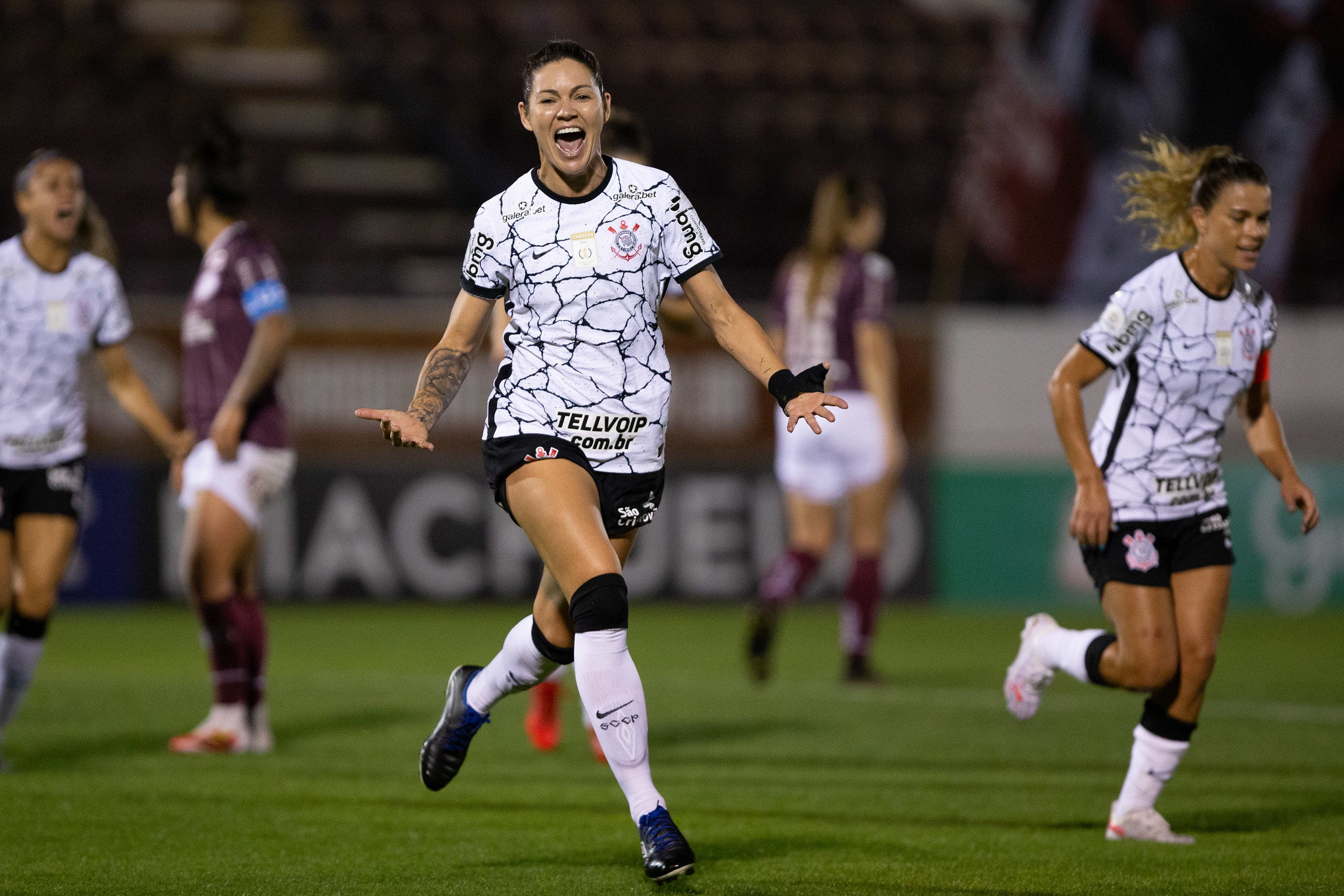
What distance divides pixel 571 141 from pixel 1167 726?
2509mm

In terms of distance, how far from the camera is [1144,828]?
4914mm

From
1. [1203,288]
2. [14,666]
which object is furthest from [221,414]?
[1203,288]

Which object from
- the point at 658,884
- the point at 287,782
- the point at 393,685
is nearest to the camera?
the point at 658,884

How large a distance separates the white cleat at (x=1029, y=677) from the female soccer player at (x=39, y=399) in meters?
3.39

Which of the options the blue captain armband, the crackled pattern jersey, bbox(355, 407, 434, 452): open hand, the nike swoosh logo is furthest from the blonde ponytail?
the crackled pattern jersey

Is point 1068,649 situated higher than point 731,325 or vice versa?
point 731,325

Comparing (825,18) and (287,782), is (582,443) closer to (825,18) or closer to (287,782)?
(287,782)

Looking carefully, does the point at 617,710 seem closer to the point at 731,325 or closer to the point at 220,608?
the point at 731,325

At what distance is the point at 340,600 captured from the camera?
1320 centimetres

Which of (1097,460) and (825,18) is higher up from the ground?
(825,18)

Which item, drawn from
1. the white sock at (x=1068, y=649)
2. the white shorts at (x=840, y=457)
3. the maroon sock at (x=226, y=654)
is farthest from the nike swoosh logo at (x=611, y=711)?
the white shorts at (x=840, y=457)

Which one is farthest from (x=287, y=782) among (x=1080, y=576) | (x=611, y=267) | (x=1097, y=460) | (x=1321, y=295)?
(x=1321, y=295)

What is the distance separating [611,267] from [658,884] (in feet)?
5.28

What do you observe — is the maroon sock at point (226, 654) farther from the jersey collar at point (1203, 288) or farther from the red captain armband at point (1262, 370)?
the red captain armband at point (1262, 370)
